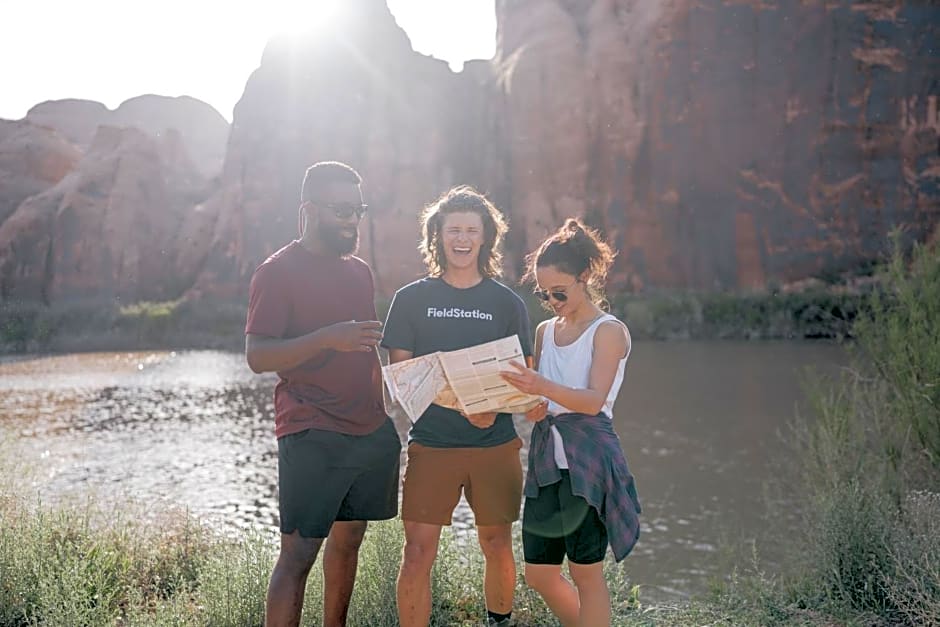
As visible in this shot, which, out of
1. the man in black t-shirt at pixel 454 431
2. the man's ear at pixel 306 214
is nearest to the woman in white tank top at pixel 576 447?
the man in black t-shirt at pixel 454 431

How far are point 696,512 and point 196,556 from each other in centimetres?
559

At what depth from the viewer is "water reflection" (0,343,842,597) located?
8.36 m

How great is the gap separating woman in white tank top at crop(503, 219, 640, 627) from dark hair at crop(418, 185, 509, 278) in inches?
8.4

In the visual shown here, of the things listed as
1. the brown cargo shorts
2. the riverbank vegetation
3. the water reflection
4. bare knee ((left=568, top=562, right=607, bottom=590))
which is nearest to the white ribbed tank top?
the brown cargo shorts

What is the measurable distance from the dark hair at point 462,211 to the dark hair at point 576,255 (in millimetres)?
197

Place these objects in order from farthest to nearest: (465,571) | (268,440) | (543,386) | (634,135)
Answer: (634,135)
(268,440)
(465,571)
(543,386)

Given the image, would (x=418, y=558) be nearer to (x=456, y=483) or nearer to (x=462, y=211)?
(x=456, y=483)

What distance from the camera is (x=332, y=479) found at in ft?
9.75

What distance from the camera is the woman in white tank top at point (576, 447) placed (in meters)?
2.86

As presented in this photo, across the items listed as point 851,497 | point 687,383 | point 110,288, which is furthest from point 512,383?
point 110,288

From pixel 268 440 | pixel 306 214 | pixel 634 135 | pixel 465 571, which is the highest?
pixel 634 135

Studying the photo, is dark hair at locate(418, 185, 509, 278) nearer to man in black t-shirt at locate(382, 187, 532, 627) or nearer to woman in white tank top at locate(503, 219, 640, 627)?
man in black t-shirt at locate(382, 187, 532, 627)

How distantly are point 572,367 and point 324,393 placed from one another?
36.6 inches

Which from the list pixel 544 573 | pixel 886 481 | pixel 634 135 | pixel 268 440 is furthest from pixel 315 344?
pixel 634 135
